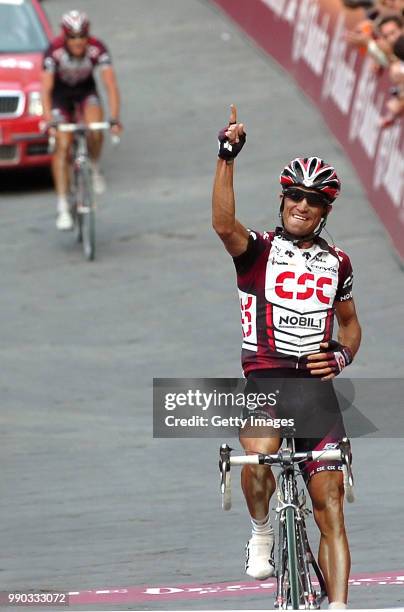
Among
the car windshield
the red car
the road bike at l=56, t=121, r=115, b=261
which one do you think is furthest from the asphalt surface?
the car windshield

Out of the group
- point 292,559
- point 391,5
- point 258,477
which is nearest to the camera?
point 292,559

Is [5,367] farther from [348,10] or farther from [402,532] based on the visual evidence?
[348,10]

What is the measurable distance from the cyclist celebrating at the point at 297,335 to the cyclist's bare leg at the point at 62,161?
9440 mm

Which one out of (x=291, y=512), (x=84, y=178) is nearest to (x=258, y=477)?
(x=291, y=512)

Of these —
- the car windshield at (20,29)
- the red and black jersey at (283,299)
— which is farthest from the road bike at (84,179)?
the red and black jersey at (283,299)

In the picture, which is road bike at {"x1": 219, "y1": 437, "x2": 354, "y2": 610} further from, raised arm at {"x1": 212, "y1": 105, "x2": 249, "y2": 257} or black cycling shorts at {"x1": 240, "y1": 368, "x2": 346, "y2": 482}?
raised arm at {"x1": 212, "y1": 105, "x2": 249, "y2": 257}

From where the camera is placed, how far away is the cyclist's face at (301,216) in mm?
6781

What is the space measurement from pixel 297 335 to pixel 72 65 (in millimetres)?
9612

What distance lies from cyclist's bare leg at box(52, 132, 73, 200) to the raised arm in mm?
9535

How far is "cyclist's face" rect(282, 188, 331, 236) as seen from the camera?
22.2 feet

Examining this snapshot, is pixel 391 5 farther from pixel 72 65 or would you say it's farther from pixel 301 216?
pixel 301 216

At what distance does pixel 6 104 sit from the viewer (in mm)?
18234

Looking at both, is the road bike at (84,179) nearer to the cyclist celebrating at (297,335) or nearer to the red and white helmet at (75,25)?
the red and white helmet at (75,25)

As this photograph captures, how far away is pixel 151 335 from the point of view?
14.0m
